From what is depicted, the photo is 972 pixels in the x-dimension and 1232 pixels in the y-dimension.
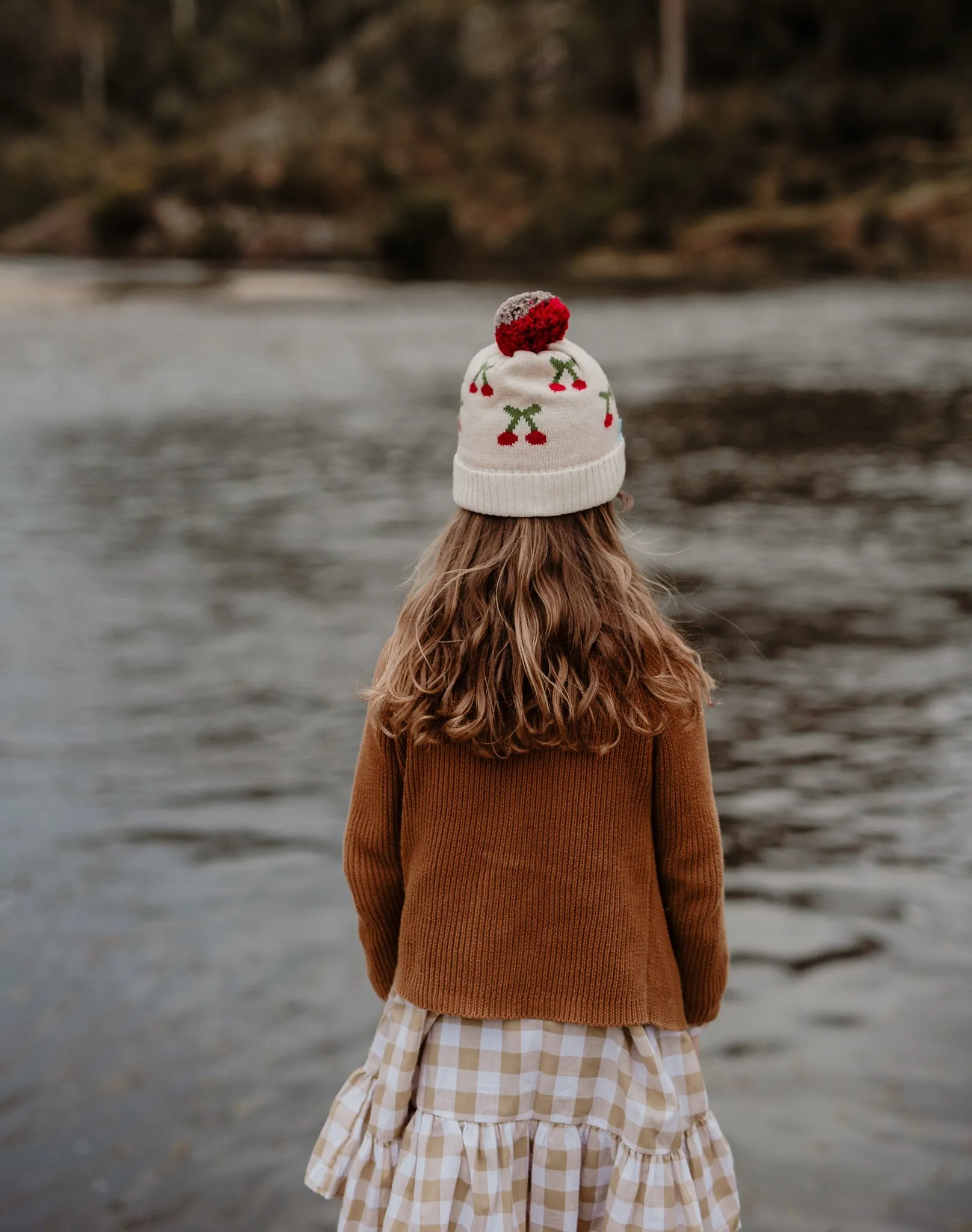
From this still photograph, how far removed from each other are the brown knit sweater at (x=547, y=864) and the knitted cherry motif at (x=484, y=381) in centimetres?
48

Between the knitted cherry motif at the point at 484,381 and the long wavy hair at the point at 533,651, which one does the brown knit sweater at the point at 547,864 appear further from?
the knitted cherry motif at the point at 484,381

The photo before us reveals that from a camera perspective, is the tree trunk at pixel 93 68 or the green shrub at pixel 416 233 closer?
the green shrub at pixel 416 233

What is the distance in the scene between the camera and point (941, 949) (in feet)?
11.7

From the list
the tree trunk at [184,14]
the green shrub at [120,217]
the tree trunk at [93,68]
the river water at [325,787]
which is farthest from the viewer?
the tree trunk at [184,14]

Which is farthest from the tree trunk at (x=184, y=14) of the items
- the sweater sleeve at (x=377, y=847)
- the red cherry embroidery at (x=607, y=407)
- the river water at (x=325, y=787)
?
the sweater sleeve at (x=377, y=847)

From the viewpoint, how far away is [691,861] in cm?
183

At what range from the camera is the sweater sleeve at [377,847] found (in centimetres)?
184

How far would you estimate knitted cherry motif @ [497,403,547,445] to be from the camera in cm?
175

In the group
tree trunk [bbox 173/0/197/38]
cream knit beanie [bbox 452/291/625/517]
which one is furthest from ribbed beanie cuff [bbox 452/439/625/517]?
tree trunk [bbox 173/0/197/38]

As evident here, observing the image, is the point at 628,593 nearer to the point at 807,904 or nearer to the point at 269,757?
the point at 807,904

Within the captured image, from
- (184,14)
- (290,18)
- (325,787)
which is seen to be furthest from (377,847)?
(184,14)

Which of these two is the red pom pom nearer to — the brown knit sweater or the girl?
the girl

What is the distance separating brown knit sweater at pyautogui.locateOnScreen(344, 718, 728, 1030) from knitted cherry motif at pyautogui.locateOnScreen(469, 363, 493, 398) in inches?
19.1

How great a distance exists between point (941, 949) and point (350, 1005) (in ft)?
5.30
